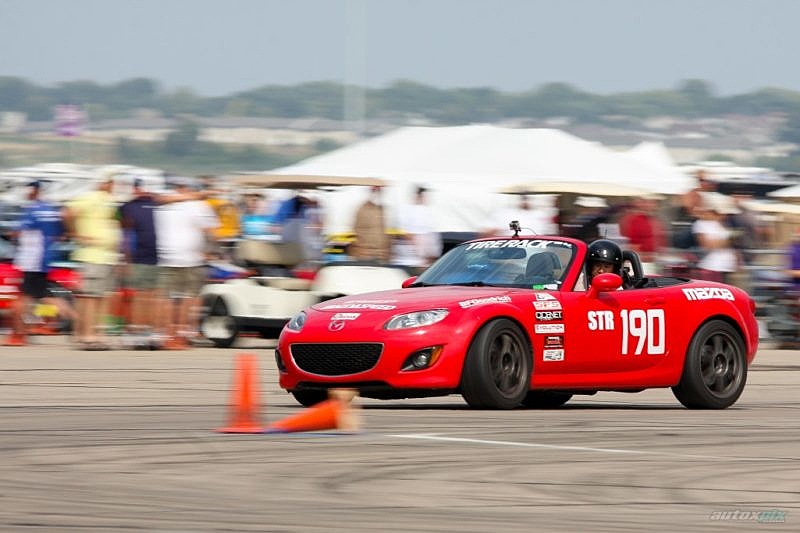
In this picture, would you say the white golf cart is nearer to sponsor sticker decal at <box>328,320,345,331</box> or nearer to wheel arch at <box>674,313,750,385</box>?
wheel arch at <box>674,313,750,385</box>

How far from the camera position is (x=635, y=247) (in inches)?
809

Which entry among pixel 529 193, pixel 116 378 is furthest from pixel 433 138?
pixel 116 378

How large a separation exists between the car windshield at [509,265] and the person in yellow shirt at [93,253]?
21.0ft

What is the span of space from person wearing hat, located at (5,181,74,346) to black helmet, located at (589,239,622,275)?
8.46m

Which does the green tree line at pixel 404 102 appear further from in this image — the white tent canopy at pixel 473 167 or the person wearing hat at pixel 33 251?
the person wearing hat at pixel 33 251

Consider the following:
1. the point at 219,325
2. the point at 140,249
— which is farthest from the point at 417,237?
the point at 140,249

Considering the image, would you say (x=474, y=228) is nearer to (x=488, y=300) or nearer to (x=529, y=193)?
(x=529, y=193)

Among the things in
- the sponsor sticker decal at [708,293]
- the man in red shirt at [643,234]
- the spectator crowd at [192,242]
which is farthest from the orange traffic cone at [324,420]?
the man in red shirt at [643,234]

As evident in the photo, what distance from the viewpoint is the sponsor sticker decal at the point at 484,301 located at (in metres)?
11.3

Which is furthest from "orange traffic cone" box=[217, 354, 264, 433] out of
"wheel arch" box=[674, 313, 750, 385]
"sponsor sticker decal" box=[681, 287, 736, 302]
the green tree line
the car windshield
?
the green tree line

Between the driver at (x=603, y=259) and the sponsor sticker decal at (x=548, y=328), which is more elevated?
the driver at (x=603, y=259)

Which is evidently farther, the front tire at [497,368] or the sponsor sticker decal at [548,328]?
the sponsor sticker decal at [548,328]

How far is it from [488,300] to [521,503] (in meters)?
4.21

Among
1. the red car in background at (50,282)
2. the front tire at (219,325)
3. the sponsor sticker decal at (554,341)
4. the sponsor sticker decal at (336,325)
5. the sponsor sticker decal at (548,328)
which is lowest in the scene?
the front tire at (219,325)
